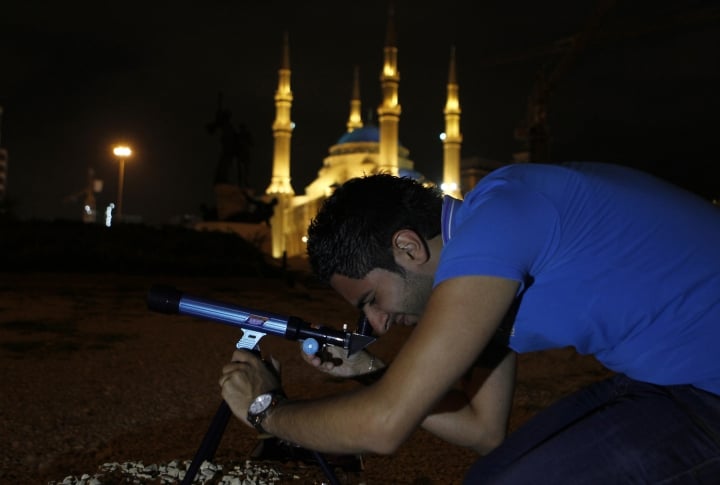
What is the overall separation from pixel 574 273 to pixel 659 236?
0.23m

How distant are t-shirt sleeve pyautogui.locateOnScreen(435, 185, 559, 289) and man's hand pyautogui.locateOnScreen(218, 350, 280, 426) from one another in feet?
2.16

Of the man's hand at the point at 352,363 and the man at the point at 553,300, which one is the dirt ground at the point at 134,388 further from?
the man at the point at 553,300

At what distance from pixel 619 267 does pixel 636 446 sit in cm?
45

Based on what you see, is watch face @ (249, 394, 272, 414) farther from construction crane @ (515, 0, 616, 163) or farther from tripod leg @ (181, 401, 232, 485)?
construction crane @ (515, 0, 616, 163)

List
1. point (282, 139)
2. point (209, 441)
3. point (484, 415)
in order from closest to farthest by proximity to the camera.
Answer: point (209, 441) < point (484, 415) < point (282, 139)

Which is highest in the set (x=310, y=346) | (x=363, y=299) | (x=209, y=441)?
(x=363, y=299)

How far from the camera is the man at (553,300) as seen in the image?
1.40 metres

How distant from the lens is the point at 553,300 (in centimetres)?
155

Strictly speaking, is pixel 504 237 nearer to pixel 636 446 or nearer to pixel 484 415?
pixel 636 446

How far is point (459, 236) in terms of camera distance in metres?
1.43

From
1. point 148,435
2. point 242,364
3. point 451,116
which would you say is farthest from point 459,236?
point 451,116

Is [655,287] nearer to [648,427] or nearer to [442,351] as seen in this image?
[648,427]

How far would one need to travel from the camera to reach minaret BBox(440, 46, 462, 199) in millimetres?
46934

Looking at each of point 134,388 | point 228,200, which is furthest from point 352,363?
point 228,200
